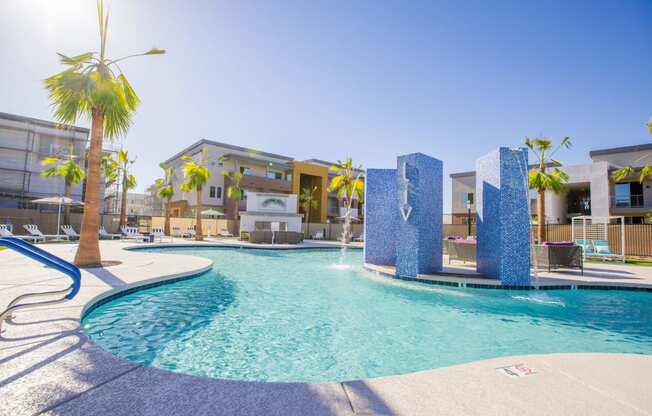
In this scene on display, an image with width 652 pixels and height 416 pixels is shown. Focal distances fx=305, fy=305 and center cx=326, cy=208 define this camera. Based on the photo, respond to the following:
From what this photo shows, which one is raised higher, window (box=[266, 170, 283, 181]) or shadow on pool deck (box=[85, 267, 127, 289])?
window (box=[266, 170, 283, 181])

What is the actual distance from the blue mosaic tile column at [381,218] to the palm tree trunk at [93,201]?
9475mm

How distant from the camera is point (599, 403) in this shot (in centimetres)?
222

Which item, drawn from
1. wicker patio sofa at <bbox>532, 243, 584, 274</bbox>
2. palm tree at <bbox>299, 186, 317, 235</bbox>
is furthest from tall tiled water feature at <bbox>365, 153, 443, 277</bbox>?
palm tree at <bbox>299, 186, 317, 235</bbox>

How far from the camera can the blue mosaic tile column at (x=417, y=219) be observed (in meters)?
9.64

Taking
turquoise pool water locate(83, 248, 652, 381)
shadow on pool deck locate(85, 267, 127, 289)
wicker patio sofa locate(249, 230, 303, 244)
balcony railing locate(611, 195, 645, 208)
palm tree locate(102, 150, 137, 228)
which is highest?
palm tree locate(102, 150, 137, 228)

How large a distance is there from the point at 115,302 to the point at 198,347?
297cm

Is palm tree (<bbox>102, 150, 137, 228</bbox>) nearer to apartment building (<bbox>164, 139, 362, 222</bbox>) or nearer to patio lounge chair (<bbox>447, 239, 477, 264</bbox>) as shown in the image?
apartment building (<bbox>164, 139, 362, 222</bbox>)

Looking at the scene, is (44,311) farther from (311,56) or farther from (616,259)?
(616,259)

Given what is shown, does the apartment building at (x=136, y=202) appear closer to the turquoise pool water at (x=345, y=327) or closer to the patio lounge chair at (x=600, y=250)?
the turquoise pool water at (x=345, y=327)

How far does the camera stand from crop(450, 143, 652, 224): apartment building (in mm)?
25781

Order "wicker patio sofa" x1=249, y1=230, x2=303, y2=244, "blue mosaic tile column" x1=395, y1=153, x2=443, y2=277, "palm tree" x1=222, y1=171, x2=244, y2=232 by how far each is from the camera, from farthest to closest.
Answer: "palm tree" x1=222, y1=171, x2=244, y2=232 → "wicker patio sofa" x1=249, y1=230, x2=303, y2=244 → "blue mosaic tile column" x1=395, y1=153, x2=443, y2=277

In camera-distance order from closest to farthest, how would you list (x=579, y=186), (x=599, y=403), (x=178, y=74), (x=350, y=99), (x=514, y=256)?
1. (x=599, y=403)
2. (x=514, y=256)
3. (x=178, y=74)
4. (x=350, y=99)
5. (x=579, y=186)

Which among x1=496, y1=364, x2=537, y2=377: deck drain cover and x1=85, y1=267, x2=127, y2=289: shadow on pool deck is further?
x1=85, y1=267, x2=127, y2=289: shadow on pool deck

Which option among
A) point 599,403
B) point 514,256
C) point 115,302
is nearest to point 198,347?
point 115,302
